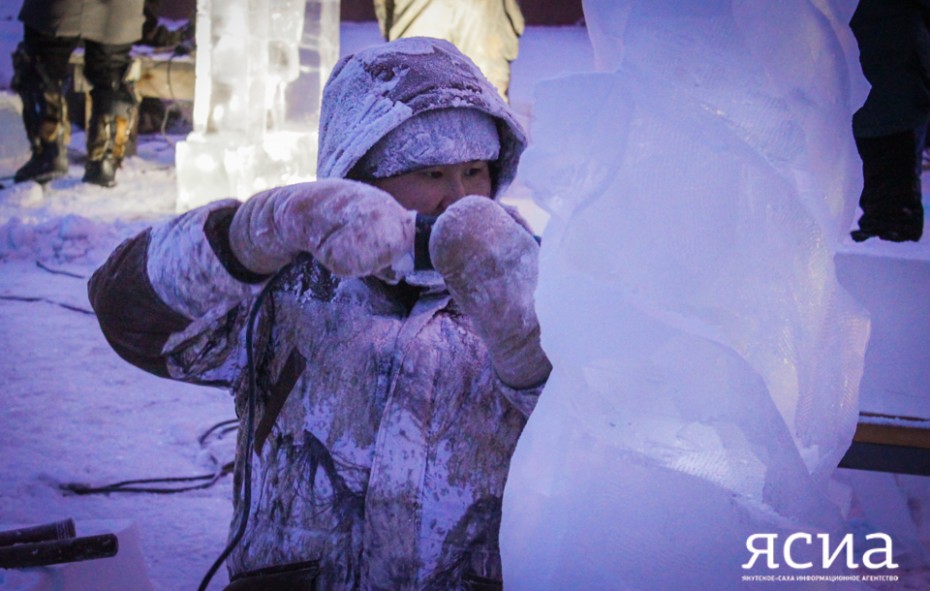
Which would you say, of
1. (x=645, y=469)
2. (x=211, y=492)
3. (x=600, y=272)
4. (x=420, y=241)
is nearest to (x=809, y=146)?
→ (x=600, y=272)

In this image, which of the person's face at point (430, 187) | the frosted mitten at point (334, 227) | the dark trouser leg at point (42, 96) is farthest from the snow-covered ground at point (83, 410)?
the person's face at point (430, 187)

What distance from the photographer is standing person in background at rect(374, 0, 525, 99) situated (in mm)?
4859

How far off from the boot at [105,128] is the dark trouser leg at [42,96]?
0.71 ft

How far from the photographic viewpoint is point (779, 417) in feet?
2.49

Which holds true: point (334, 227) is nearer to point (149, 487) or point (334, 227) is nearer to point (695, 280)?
point (695, 280)

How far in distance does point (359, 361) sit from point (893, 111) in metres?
2.07

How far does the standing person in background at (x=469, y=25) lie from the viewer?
15.9 feet

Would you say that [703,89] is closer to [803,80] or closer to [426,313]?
[803,80]

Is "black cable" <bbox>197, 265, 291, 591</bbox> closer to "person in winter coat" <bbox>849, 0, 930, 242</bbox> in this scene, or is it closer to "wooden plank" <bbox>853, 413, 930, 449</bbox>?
"wooden plank" <bbox>853, 413, 930, 449</bbox>

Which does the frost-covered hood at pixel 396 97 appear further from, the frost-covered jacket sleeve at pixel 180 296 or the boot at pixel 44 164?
the boot at pixel 44 164

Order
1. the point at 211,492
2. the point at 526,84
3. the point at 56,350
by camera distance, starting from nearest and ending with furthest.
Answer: the point at 211,492, the point at 56,350, the point at 526,84

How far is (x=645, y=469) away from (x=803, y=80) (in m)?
0.37

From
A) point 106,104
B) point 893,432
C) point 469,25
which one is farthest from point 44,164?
point 893,432

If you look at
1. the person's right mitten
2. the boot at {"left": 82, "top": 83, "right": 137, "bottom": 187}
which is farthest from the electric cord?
the boot at {"left": 82, "top": 83, "right": 137, "bottom": 187}
